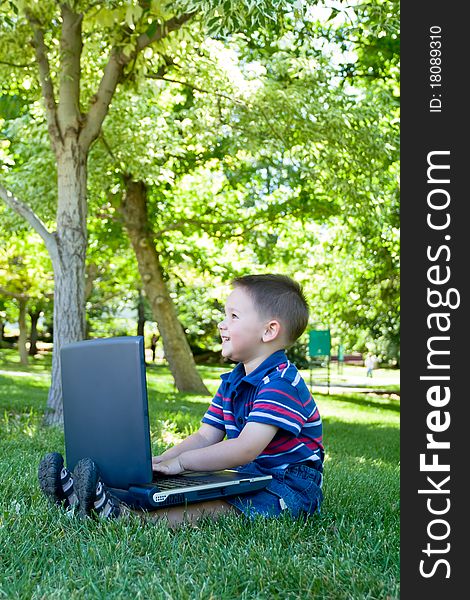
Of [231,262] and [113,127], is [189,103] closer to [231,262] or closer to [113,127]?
[113,127]

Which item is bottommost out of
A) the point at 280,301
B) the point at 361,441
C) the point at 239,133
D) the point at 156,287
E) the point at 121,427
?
the point at 361,441

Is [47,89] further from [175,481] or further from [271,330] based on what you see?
[175,481]

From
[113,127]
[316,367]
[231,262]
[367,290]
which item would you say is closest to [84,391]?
[113,127]

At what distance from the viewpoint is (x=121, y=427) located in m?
3.31

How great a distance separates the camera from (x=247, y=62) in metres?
12.9

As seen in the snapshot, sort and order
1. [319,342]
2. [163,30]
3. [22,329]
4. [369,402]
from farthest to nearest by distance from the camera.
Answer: [22,329] → [319,342] → [369,402] → [163,30]

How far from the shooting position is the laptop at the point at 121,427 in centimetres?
321

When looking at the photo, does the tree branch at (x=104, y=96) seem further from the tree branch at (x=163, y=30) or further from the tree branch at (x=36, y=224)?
the tree branch at (x=36, y=224)

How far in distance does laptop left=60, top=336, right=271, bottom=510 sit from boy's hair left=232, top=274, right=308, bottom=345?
722mm

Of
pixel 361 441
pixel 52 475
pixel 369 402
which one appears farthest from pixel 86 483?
pixel 369 402

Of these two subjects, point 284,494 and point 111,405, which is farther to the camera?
point 284,494

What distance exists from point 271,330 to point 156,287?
1200 cm

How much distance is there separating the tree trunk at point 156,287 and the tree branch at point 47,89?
576 centimetres

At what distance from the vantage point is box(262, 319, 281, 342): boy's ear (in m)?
3.76
